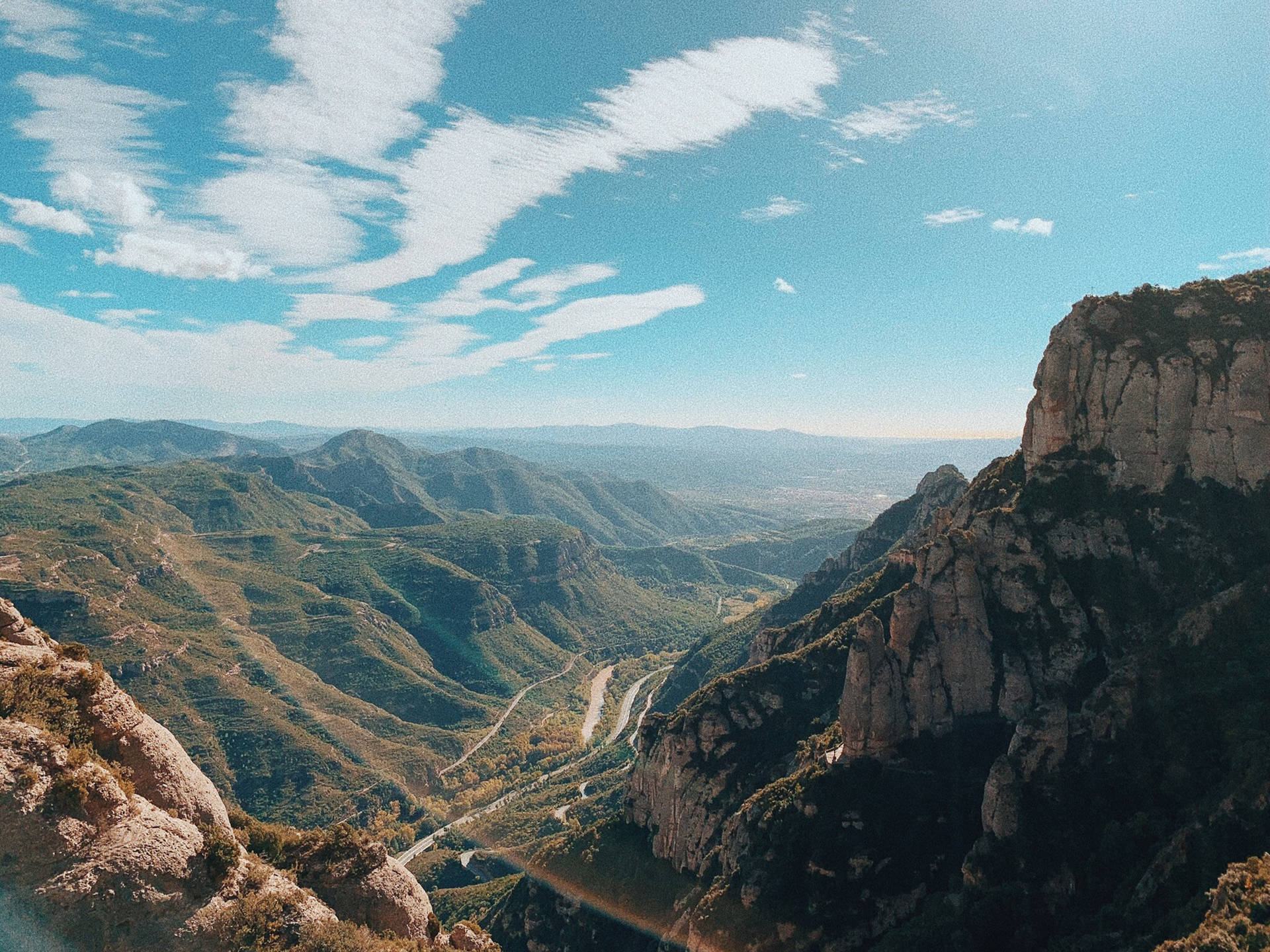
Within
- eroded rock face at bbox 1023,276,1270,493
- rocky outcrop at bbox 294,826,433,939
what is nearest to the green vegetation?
rocky outcrop at bbox 294,826,433,939

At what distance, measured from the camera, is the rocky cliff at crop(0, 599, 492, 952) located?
32.4 meters

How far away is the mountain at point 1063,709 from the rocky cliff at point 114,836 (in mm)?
48331

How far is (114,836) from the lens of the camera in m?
34.6

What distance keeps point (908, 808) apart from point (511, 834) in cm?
15230

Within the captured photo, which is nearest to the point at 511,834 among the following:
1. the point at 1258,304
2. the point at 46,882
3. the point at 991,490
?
the point at 991,490

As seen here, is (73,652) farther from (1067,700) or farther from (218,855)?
(1067,700)

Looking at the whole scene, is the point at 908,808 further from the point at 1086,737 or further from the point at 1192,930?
the point at 1192,930

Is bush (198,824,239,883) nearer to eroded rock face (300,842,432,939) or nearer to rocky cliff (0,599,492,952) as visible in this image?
rocky cliff (0,599,492,952)

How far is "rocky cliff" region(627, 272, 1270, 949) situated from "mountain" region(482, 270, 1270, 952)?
22 centimetres

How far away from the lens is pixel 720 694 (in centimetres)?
10781

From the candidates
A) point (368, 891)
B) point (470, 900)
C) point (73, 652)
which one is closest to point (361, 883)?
point (368, 891)

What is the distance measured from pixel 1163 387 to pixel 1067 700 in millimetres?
38434

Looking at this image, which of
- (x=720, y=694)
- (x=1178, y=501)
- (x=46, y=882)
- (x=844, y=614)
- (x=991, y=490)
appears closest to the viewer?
(x=46, y=882)

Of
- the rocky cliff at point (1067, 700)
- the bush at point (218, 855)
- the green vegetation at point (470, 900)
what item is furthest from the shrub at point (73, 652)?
the green vegetation at point (470, 900)
